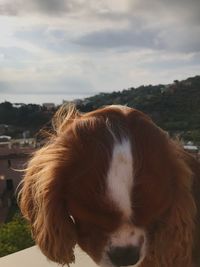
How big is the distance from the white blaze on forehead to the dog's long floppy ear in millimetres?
139

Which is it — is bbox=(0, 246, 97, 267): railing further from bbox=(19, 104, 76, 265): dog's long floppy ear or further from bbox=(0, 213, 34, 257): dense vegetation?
bbox=(19, 104, 76, 265): dog's long floppy ear

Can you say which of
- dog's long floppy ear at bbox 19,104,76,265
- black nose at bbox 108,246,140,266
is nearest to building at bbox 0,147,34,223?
dog's long floppy ear at bbox 19,104,76,265

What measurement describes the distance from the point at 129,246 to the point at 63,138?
0.31m

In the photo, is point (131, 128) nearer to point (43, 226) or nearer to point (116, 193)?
point (116, 193)

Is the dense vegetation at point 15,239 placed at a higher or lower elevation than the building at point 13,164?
lower

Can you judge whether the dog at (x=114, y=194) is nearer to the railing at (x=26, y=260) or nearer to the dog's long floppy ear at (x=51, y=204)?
the dog's long floppy ear at (x=51, y=204)

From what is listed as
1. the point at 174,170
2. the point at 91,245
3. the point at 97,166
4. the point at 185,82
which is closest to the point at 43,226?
the point at 91,245

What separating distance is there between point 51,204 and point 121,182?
22cm

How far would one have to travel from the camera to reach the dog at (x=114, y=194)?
44.6 inches

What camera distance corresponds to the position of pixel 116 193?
1.11m

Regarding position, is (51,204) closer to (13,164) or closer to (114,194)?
(114,194)

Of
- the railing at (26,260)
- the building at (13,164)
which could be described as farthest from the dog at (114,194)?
the railing at (26,260)

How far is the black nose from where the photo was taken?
3.91 feet

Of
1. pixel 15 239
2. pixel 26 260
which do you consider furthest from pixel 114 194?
pixel 15 239
